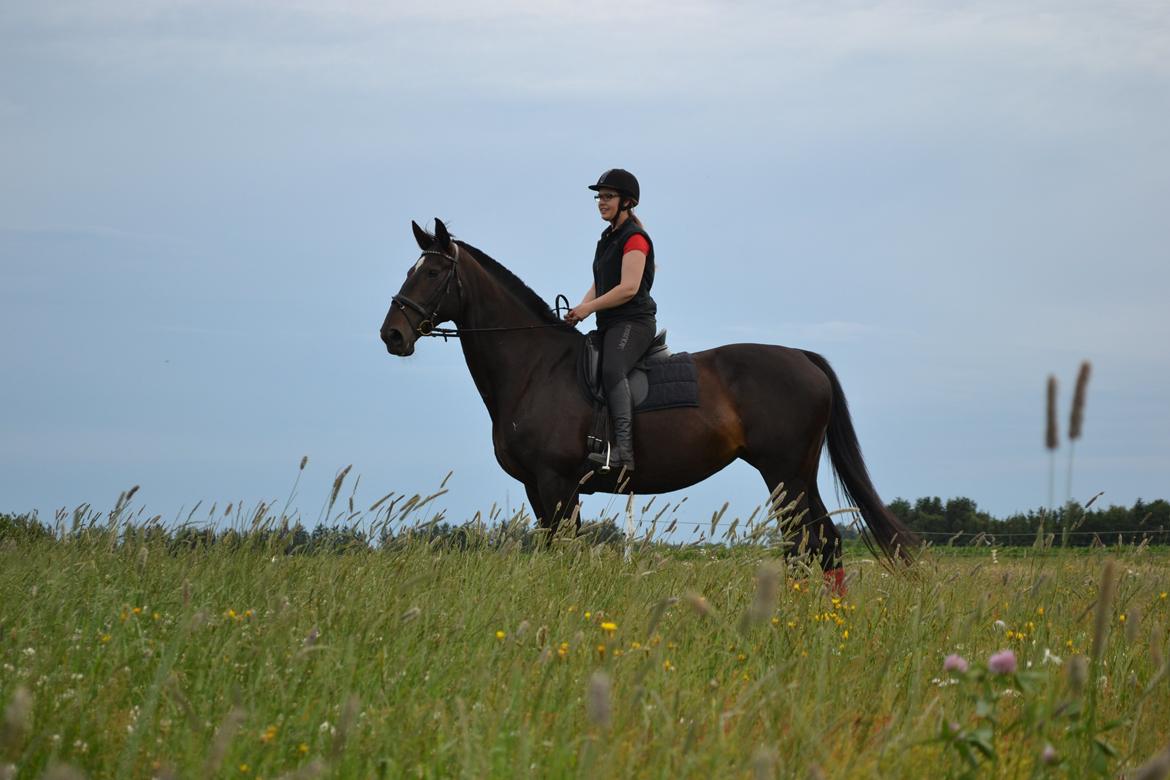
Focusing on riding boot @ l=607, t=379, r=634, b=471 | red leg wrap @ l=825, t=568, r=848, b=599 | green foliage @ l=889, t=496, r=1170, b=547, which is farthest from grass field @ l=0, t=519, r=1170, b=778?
green foliage @ l=889, t=496, r=1170, b=547

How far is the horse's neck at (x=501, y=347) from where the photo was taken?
954cm

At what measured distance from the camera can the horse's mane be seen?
9.80 m

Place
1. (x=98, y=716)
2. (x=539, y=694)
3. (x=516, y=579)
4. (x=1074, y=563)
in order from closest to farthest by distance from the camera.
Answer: (x=539, y=694)
(x=98, y=716)
(x=516, y=579)
(x=1074, y=563)

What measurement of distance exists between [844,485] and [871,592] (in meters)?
3.42

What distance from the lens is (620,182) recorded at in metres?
9.52

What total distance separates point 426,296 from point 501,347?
78 centimetres

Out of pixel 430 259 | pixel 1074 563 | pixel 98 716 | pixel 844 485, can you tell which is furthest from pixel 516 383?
pixel 98 716

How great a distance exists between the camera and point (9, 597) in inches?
208

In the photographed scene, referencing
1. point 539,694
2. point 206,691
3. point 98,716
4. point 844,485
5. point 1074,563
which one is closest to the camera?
point 539,694

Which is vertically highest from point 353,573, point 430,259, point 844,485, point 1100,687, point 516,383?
point 430,259

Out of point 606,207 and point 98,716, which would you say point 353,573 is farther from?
point 606,207

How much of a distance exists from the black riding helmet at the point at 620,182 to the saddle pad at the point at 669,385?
57.7 inches

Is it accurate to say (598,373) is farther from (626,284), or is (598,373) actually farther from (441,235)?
(441,235)

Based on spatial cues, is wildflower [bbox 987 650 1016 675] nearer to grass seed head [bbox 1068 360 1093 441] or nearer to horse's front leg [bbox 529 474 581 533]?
grass seed head [bbox 1068 360 1093 441]
